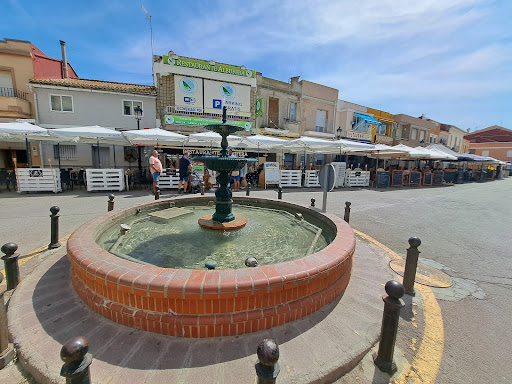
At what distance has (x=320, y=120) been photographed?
22266 mm

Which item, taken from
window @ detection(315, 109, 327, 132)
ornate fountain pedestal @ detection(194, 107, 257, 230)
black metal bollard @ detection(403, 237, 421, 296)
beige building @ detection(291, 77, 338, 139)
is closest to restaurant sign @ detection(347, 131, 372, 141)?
beige building @ detection(291, 77, 338, 139)

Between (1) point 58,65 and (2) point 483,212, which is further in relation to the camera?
(1) point 58,65

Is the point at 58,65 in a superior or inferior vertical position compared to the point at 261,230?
superior

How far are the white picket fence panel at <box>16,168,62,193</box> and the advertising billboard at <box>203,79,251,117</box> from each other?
32.7 ft

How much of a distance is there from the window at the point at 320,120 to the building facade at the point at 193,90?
7955mm

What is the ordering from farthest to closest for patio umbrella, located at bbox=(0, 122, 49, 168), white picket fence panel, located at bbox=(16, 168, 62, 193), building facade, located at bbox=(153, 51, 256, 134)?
building facade, located at bbox=(153, 51, 256, 134) < white picket fence panel, located at bbox=(16, 168, 62, 193) < patio umbrella, located at bbox=(0, 122, 49, 168)

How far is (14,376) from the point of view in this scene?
174cm

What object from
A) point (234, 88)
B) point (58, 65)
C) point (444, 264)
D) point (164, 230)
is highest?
point (58, 65)

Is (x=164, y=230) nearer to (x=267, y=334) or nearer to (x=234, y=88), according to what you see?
(x=267, y=334)

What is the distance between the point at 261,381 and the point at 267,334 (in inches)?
30.4

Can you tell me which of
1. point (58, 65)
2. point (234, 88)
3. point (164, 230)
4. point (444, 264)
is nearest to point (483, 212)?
point (444, 264)

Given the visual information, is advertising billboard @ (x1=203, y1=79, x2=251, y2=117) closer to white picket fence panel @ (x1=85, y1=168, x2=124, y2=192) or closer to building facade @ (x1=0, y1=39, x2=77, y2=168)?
white picket fence panel @ (x1=85, y1=168, x2=124, y2=192)

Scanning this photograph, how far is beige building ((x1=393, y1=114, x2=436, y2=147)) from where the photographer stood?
29.1 meters

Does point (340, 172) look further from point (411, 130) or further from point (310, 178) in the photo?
point (411, 130)
